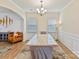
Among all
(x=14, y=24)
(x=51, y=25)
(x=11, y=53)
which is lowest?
(x=11, y=53)

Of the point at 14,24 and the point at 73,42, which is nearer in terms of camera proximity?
the point at 73,42

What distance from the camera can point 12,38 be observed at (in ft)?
31.1

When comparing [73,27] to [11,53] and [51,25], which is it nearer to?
[11,53]

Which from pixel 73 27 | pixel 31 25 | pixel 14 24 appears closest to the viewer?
pixel 73 27

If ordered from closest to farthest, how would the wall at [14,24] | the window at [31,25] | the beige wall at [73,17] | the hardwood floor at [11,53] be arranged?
the hardwood floor at [11,53]
the beige wall at [73,17]
the wall at [14,24]
the window at [31,25]

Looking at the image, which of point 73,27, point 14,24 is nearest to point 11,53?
point 73,27

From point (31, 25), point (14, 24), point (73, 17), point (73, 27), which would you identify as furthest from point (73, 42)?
point (14, 24)

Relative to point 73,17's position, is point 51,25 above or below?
below

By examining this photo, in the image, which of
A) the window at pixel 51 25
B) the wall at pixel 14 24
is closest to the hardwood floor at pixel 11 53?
the wall at pixel 14 24

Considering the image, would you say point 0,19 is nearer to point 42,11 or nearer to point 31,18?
point 31,18

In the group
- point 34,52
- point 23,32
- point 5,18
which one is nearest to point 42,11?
point 34,52

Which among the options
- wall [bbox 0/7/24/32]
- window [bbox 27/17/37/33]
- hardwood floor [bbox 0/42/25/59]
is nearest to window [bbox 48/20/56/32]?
window [bbox 27/17/37/33]

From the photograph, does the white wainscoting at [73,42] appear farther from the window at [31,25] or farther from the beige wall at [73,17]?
the window at [31,25]

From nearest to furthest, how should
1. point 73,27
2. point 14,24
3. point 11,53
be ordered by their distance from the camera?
point 11,53
point 73,27
point 14,24
